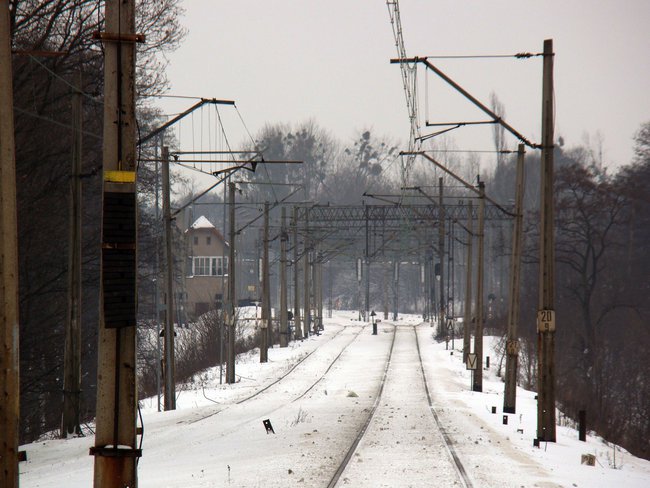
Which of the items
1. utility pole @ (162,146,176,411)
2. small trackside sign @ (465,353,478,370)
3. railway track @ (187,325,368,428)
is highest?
utility pole @ (162,146,176,411)

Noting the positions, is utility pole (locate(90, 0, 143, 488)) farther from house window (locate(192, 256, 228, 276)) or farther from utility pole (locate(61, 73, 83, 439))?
house window (locate(192, 256, 228, 276))

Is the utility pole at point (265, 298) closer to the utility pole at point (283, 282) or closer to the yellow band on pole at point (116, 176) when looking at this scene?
the utility pole at point (283, 282)

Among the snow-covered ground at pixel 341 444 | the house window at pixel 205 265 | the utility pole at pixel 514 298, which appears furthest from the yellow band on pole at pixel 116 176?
the house window at pixel 205 265

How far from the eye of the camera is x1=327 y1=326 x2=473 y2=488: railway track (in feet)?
45.0

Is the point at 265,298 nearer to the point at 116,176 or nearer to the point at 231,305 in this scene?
the point at 231,305

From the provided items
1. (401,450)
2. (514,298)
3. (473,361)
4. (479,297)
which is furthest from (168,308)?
(401,450)

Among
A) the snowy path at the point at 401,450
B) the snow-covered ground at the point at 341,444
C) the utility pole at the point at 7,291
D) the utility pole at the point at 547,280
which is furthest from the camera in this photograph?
the utility pole at the point at 547,280

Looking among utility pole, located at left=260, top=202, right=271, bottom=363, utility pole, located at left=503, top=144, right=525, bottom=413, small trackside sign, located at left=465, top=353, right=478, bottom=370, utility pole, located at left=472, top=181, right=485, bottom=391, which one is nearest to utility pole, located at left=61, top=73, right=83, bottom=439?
utility pole, located at left=503, top=144, right=525, bottom=413

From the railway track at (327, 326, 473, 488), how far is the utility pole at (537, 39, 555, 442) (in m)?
1.98

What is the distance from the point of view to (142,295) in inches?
1818

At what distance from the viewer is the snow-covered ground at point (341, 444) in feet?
46.4

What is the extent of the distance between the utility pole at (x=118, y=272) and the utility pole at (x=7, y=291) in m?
1.03

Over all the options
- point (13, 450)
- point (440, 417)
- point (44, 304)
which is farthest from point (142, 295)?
point (13, 450)

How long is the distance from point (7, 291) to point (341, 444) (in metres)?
9.05
